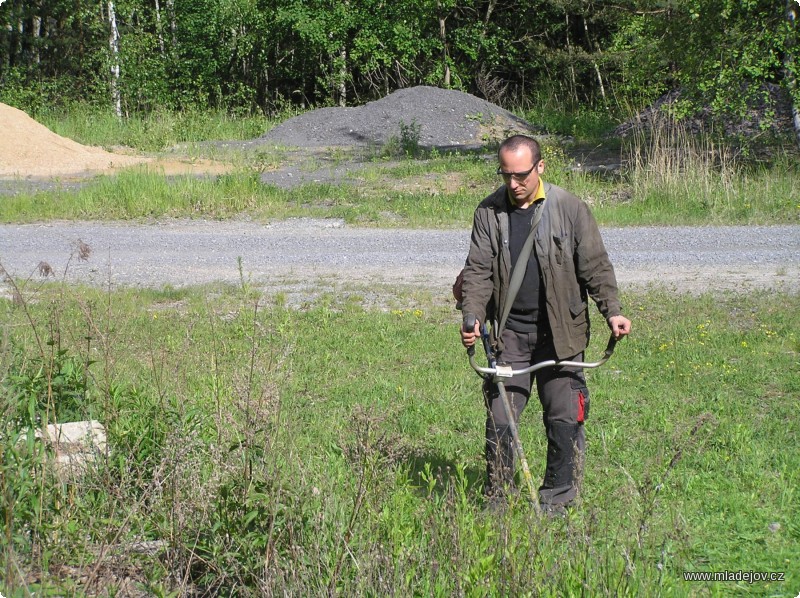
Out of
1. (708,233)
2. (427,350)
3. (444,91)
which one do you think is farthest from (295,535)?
(444,91)

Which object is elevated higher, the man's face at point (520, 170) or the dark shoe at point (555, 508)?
the man's face at point (520, 170)

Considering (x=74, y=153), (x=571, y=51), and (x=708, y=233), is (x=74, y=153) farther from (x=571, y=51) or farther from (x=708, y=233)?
(x=571, y=51)

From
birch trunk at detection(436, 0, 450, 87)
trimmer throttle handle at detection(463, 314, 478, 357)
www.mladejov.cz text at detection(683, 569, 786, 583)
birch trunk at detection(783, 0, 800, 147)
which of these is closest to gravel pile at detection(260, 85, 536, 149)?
birch trunk at detection(436, 0, 450, 87)

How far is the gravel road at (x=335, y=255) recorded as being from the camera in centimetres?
1002

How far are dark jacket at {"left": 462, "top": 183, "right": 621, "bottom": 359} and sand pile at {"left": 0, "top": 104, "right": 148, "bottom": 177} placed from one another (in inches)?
599

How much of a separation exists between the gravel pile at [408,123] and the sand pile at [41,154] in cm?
449

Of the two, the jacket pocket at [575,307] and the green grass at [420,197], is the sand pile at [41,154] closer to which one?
the green grass at [420,197]

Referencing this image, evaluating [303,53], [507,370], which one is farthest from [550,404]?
[303,53]

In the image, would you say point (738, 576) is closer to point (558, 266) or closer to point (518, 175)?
point (558, 266)

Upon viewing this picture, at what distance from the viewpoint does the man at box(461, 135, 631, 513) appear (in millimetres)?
4621

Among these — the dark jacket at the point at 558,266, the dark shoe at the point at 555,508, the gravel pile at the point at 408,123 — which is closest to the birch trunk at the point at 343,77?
the gravel pile at the point at 408,123

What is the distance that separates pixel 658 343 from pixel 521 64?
26.1 metres

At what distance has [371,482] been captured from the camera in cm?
388

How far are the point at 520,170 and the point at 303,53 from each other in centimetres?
A: 2882
